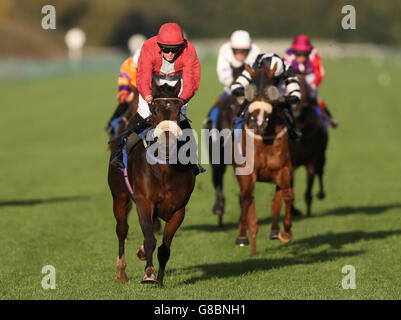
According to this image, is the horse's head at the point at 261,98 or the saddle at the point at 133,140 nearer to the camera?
the saddle at the point at 133,140

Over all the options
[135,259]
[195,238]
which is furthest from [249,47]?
[135,259]

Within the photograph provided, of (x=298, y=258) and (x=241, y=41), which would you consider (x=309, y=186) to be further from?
(x=298, y=258)

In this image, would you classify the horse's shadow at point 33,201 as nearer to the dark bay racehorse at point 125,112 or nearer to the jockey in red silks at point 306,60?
the dark bay racehorse at point 125,112

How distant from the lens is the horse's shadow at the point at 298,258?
981 cm

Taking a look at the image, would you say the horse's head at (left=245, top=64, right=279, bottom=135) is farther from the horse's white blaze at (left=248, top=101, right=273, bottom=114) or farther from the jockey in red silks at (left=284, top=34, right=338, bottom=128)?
the jockey in red silks at (left=284, top=34, right=338, bottom=128)

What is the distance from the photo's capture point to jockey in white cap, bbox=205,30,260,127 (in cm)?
1305

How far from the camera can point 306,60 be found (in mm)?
13484

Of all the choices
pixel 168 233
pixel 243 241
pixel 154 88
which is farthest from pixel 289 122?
pixel 154 88

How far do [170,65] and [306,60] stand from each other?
17.5 ft

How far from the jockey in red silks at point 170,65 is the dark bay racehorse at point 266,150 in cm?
217

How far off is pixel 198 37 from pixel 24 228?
123m

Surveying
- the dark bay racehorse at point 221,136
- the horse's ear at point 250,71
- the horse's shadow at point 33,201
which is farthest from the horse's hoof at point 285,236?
the horse's shadow at point 33,201

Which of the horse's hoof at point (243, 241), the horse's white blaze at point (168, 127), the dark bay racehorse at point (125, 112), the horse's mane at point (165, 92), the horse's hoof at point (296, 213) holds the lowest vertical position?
the horse's hoof at point (243, 241)

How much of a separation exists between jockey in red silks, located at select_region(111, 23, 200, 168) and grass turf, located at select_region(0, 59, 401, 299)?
70.0 inches
